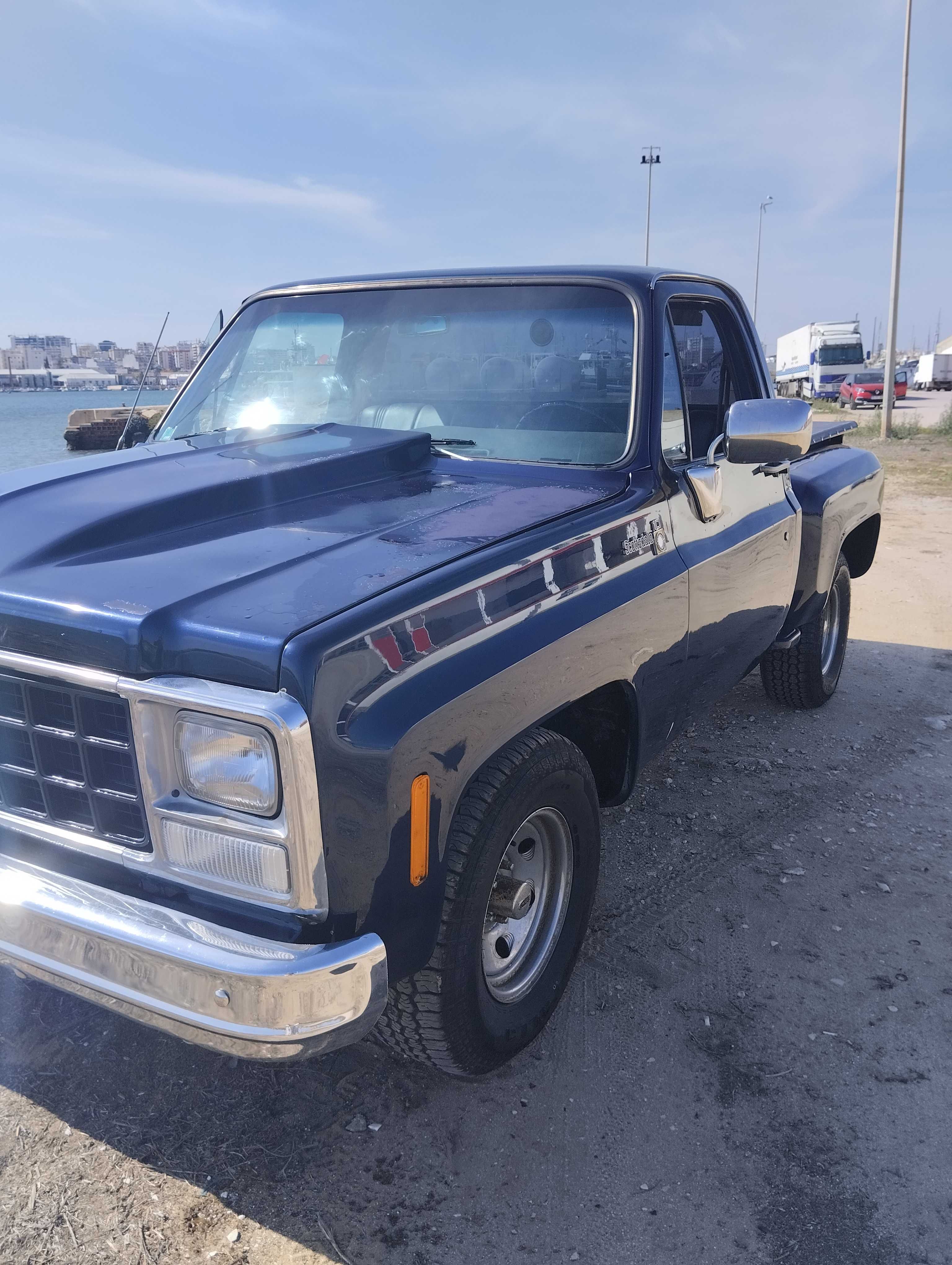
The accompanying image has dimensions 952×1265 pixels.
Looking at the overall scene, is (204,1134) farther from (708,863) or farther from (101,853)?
(708,863)

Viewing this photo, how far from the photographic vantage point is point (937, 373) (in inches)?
2201

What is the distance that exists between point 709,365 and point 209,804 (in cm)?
264

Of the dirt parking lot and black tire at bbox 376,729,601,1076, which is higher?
black tire at bbox 376,729,601,1076

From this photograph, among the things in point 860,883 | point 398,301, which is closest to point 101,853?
point 398,301

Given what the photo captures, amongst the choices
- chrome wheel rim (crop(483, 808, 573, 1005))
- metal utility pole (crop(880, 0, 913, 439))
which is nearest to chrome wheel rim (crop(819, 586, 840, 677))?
chrome wheel rim (crop(483, 808, 573, 1005))

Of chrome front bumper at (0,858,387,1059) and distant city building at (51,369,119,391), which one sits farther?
distant city building at (51,369,119,391)

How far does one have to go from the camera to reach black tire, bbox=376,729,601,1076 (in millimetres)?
2043

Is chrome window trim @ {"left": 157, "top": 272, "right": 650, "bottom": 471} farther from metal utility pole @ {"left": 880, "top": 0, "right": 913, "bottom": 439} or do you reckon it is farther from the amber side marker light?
metal utility pole @ {"left": 880, "top": 0, "right": 913, "bottom": 439}

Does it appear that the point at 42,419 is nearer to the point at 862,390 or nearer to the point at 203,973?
the point at 862,390

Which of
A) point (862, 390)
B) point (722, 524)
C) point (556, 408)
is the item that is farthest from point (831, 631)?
point (862, 390)

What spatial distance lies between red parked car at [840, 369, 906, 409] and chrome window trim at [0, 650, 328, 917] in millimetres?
36158

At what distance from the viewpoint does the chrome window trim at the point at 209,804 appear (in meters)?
1.66

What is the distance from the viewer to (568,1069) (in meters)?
2.51

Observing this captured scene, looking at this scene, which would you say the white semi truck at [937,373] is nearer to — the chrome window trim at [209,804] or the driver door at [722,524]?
the driver door at [722,524]
